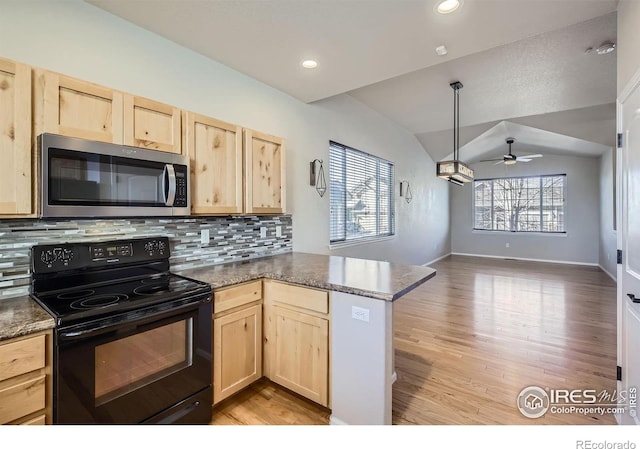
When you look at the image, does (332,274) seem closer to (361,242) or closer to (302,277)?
(302,277)

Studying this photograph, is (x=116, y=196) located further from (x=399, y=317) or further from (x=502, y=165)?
(x=502, y=165)

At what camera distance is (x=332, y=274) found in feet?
7.00

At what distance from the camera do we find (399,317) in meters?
3.85

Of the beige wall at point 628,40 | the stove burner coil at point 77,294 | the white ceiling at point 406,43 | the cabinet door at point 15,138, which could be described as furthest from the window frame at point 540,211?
the cabinet door at point 15,138

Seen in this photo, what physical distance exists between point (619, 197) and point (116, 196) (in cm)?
300

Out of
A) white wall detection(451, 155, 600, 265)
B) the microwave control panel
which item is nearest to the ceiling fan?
white wall detection(451, 155, 600, 265)

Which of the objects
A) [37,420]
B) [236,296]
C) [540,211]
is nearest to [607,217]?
[540,211]

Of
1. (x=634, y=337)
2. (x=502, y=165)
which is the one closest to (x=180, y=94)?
(x=634, y=337)

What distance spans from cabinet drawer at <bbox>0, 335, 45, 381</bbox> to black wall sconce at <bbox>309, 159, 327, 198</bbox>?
2.71 m

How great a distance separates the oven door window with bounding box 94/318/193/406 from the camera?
57.0 inches

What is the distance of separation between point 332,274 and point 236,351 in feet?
2.72

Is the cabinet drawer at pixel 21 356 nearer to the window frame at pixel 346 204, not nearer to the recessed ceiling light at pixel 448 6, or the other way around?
the recessed ceiling light at pixel 448 6
